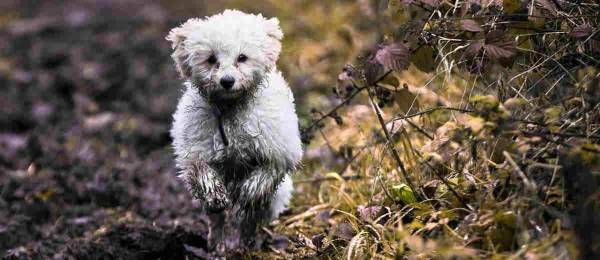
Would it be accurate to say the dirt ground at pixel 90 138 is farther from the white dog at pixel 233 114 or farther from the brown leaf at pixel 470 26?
the brown leaf at pixel 470 26

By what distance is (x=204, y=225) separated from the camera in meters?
5.19

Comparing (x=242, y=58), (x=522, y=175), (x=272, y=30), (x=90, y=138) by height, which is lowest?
(x=522, y=175)

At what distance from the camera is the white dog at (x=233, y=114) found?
3914 millimetres

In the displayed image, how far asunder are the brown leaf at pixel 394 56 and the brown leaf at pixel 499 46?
1.34 feet

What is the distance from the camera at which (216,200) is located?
13.2ft

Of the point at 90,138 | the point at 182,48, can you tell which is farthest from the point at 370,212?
the point at 90,138

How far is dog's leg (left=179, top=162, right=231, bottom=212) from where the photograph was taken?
13.2 ft

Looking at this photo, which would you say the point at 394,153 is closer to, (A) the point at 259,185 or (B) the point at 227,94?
(A) the point at 259,185

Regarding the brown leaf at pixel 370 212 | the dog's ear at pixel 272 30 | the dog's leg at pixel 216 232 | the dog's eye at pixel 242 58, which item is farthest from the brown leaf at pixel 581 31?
the dog's leg at pixel 216 232

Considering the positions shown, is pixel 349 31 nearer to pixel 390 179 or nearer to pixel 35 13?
pixel 390 179

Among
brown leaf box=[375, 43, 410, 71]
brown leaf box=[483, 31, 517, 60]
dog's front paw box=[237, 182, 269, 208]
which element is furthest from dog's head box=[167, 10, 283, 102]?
brown leaf box=[483, 31, 517, 60]

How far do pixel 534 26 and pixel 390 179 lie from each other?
1.27 meters

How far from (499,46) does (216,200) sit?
5.39 ft

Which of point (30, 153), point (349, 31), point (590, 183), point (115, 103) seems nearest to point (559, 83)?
point (590, 183)
